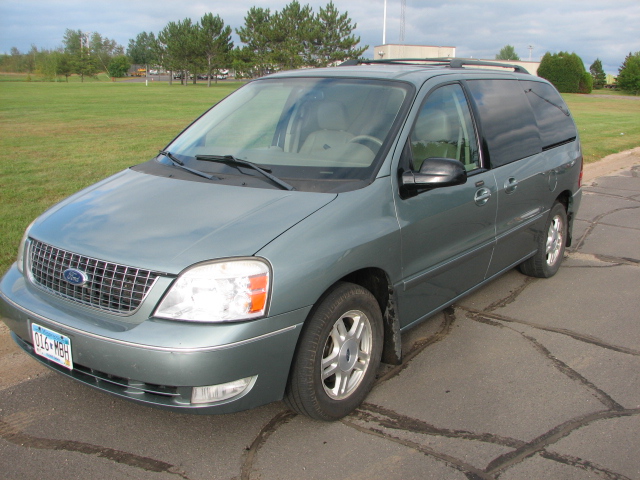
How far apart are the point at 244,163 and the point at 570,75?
63090 millimetres

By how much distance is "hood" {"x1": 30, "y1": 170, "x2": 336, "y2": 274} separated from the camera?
2.75m

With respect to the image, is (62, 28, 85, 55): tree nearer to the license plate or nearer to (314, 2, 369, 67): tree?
(314, 2, 369, 67): tree

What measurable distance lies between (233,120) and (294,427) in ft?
7.11

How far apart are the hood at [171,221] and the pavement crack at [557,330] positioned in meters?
→ 2.10

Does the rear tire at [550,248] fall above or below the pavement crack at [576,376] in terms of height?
above

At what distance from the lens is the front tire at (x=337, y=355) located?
2891 millimetres

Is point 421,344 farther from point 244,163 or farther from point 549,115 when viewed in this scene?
point 549,115

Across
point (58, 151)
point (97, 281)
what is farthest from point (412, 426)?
point (58, 151)

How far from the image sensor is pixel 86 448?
294 centimetres

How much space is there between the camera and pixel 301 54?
64875 mm

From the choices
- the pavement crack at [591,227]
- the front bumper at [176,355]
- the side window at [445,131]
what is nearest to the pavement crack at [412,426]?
the front bumper at [176,355]

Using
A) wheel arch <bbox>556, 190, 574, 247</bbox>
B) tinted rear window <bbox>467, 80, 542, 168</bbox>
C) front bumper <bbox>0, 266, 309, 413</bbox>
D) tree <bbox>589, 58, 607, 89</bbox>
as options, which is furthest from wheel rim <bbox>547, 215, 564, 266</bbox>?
tree <bbox>589, 58, 607, 89</bbox>

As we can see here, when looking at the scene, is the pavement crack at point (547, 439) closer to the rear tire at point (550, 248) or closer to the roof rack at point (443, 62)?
the rear tire at point (550, 248)

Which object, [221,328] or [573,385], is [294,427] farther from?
[573,385]
